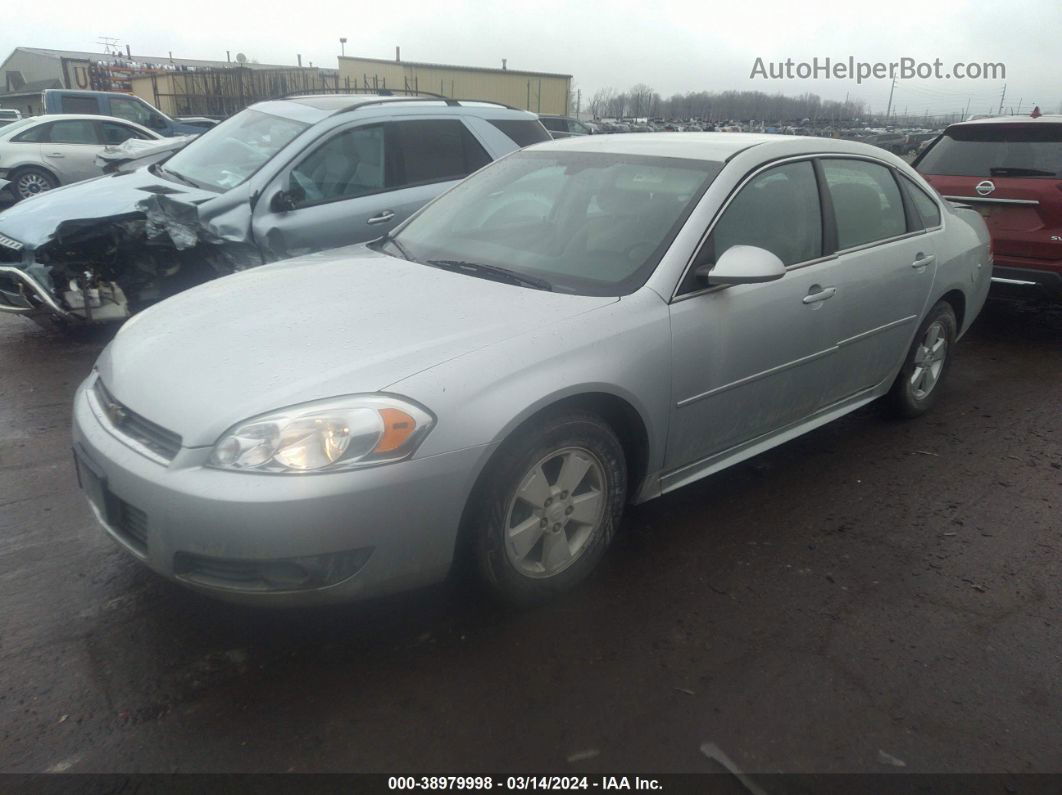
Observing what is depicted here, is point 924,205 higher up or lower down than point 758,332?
higher up

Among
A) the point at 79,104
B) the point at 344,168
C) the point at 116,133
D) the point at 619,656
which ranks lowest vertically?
the point at 619,656

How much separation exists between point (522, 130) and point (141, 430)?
4836 mm

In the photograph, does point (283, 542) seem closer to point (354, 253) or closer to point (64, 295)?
point (354, 253)

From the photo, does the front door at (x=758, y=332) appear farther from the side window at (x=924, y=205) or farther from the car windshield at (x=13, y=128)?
the car windshield at (x=13, y=128)

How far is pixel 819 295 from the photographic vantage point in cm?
364

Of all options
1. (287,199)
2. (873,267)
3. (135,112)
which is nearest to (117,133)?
(135,112)

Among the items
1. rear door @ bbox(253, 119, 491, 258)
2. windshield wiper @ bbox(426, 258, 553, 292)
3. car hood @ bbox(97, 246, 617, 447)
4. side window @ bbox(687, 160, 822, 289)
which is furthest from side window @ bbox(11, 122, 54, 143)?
side window @ bbox(687, 160, 822, 289)

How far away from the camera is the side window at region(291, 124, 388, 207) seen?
217 inches

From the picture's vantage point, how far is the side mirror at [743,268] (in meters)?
3.07

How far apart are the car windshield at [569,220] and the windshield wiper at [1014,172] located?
14.1 ft

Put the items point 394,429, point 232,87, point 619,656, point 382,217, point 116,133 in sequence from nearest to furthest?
point 394,429
point 619,656
point 382,217
point 116,133
point 232,87

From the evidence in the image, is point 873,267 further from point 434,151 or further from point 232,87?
point 232,87

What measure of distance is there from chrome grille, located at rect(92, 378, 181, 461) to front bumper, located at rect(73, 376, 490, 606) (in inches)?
1.7

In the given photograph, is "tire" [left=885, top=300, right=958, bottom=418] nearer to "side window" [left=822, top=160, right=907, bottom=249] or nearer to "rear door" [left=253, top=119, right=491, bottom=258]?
"side window" [left=822, top=160, right=907, bottom=249]
